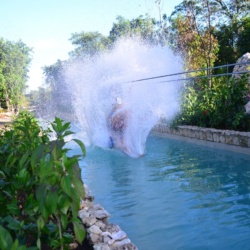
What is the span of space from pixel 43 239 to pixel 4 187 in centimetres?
46

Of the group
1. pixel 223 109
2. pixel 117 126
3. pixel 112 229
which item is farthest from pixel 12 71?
pixel 112 229

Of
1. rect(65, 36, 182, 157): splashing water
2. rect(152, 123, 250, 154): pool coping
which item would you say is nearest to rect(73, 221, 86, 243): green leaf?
rect(152, 123, 250, 154): pool coping

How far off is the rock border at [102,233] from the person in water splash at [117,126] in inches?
190

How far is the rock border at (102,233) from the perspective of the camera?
2609 millimetres

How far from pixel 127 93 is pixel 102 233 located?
283 inches

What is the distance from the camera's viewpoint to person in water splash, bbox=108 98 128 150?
26.9ft

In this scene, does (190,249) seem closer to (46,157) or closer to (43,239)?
(43,239)

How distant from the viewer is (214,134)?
7852mm

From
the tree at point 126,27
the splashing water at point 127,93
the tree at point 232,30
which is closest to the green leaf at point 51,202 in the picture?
the splashing water at point 127,93

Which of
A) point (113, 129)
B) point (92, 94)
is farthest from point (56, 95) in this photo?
point (113, 129)

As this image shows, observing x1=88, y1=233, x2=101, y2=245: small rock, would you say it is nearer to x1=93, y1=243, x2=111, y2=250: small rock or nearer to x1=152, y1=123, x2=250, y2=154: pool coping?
x1=93, y1=243, x2=111, y2=250: small rock

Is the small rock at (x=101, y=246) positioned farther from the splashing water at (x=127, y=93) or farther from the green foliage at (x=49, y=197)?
the splashing water at (x=127, y=93)

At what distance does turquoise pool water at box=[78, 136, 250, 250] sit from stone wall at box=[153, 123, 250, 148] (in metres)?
0.26

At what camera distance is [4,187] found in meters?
2.35
